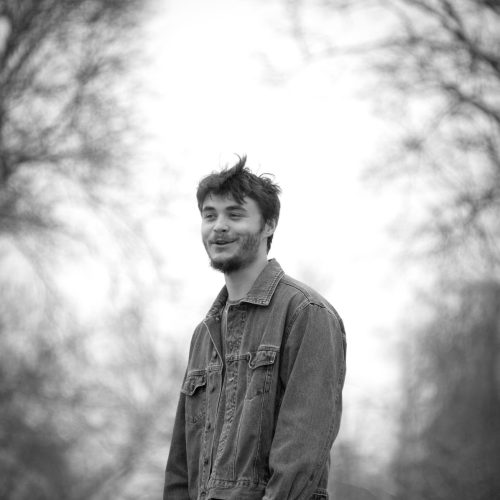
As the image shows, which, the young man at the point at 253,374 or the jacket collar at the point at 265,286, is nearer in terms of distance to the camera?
the young man at the point at 253,374

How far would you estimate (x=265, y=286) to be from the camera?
11.7ft

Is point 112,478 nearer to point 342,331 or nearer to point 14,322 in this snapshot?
point 14,322

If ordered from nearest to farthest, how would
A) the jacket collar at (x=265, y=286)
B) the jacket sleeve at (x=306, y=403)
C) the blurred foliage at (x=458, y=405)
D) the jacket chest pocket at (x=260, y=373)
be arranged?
the jacket sleeve at (x=306, y=403)
the jacket chest pocket at (x=260, y=373)
the jacket collar at (x=265, y=286)
the blurred foliage at (x=458, y=405)

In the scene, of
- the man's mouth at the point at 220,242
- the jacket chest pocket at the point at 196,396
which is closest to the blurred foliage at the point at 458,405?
the jacket chest pocket at the point at 196,396

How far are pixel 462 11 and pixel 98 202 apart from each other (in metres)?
5.18

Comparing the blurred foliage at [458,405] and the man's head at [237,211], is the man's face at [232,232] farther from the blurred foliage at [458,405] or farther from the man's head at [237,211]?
the blurred foliage at [458,405]

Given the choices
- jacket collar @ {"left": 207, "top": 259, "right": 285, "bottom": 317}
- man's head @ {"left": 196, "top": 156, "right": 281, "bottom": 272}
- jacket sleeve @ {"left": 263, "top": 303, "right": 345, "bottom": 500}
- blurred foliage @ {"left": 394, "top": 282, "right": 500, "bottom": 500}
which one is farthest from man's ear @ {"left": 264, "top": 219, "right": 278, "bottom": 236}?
blurred foliage @ {"left": 394, "top": 282, "right": 500, "bottom": 500}

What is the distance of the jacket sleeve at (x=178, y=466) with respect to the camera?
12.5 feet

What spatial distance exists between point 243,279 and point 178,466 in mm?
877

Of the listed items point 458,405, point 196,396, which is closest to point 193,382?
point 196,396

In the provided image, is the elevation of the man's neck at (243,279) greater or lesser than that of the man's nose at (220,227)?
lesser

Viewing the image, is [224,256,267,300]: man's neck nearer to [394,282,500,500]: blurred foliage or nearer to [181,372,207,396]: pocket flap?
[181,372,207,396]: pocket flap

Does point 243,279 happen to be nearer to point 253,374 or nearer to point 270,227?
point 270,227

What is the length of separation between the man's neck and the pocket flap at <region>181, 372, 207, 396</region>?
1.16 feet
